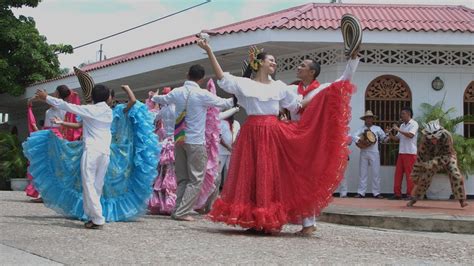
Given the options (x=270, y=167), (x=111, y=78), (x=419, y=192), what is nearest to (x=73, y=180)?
(x=270, y=167)

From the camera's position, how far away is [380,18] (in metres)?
15.2

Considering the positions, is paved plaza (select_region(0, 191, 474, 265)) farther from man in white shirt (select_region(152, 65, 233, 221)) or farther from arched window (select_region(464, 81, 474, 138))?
arched window (select_region(464, 81, 474, 138))

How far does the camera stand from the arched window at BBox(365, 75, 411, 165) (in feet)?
48.0

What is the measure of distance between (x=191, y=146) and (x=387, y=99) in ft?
23.4

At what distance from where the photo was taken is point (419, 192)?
11.4 metres

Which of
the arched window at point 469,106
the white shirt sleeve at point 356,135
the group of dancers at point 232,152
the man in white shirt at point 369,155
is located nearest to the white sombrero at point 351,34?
the group of dancers at point 232,152

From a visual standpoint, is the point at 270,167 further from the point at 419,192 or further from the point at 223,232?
the point at 419,192

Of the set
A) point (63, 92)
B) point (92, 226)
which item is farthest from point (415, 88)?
point (92, 226)

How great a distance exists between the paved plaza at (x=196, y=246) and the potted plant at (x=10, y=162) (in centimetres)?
1114

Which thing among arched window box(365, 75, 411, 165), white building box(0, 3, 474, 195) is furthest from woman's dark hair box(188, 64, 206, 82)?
arched window box(365, 75, 411, 165)

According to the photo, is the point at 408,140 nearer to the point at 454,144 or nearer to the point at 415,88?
the point at 454,144

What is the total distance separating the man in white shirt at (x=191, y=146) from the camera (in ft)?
28.5

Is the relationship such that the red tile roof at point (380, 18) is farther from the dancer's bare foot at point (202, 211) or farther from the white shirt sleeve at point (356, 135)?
the dancer's bare foot at point (202, 211)

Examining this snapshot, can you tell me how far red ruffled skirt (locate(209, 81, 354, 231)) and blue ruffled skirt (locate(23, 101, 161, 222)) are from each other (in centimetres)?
167
